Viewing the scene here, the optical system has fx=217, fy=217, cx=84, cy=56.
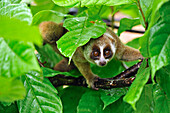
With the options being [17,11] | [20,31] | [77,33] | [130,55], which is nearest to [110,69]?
[130,55]

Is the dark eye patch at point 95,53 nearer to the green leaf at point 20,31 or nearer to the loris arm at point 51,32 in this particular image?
the loris arm at point 51,32

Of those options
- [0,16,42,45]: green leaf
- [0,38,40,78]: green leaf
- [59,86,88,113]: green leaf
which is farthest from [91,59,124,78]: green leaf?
[0,16,42,45]: green leaf

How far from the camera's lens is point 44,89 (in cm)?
115

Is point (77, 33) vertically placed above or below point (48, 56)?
above

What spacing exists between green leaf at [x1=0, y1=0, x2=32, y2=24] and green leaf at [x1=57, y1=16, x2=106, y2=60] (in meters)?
0.31

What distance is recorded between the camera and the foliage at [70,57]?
19.2 inches

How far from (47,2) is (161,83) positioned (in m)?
1.25

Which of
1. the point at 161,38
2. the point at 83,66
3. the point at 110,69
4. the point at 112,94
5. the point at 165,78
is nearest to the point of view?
the point at 161,38

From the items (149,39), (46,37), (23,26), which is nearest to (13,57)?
(23,26)

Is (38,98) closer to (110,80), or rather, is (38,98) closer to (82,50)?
(110,80)

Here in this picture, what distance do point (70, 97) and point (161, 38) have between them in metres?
0.92

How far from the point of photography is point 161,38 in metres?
0.84

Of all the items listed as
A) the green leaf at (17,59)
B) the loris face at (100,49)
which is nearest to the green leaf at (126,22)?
the loris face at (100,49)

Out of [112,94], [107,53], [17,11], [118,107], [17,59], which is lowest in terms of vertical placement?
[118,107]
